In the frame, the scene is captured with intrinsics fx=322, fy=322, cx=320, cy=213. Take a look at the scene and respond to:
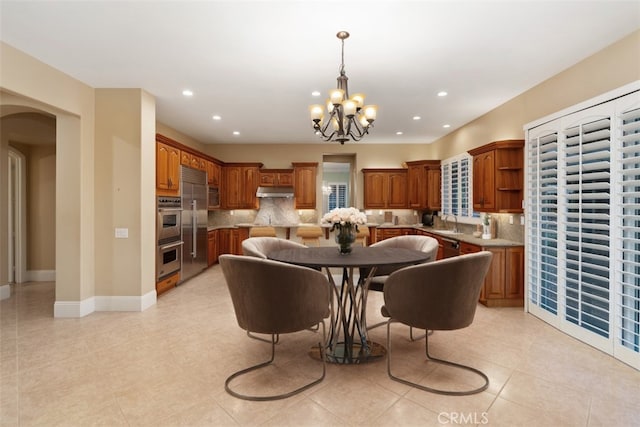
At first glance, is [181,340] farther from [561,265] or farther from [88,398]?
[561,265]

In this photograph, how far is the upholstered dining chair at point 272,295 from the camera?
7.22ft

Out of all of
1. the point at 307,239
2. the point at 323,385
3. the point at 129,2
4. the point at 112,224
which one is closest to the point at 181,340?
the point at 323,385

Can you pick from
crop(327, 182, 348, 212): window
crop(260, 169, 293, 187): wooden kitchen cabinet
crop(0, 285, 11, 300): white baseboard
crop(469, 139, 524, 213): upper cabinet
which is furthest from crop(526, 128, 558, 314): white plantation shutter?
crop(327, 182, 348, 212): window

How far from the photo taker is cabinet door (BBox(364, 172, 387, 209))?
7633 mm

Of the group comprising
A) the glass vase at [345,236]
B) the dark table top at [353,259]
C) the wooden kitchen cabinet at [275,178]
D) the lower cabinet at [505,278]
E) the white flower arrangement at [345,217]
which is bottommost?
the lower cabinet at [505,278]

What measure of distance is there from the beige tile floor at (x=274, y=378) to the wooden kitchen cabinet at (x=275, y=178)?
4375 millimetres

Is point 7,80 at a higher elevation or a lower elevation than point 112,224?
higher

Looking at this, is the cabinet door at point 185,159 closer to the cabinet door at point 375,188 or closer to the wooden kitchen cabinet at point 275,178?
the wooden kitchen cabinet at point 275,178

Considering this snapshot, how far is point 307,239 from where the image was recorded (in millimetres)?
6379

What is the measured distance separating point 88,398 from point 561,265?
4387 mm

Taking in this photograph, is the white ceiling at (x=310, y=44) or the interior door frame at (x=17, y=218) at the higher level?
the white ceiling at (x=310, y=44)

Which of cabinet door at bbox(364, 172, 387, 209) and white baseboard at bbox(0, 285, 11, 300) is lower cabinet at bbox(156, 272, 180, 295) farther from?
cabinet door at bbox(364, 172, 387, 209)

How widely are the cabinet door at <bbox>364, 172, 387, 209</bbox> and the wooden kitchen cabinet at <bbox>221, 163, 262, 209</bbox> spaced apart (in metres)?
2.60

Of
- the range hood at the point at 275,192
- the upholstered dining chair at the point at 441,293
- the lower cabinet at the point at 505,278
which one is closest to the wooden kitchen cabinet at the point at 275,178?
the range hood at the point at 275,192
